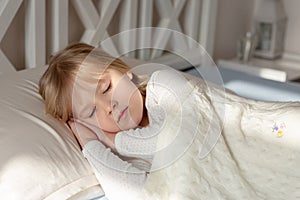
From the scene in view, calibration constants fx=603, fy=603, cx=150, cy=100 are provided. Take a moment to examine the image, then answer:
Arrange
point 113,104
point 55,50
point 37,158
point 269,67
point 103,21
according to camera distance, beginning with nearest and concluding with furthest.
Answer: point 37,158
point 113,104
point 55,50
point 103,21
point 269,67

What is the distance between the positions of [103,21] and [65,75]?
2.24 feet

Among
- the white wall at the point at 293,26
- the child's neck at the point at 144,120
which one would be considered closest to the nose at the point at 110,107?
the child's neck at the point at 144,120

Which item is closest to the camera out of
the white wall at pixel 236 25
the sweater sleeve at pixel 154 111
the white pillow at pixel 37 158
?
the white pillow at pixel 37 158

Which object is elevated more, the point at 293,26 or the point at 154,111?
the point at 154,111

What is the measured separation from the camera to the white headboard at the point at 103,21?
187cm

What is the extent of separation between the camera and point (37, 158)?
4.42 ft

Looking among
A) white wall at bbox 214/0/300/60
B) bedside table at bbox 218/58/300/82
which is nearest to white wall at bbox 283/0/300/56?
white wall at bbox 214/0/300/60


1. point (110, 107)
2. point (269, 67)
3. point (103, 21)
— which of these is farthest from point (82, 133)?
point (269, 67)

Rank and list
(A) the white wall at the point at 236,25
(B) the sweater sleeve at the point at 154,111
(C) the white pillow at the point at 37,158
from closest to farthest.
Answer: (C) the white pillow at the point at 37,158 < (B) the sweater sleeve at the point at 154,111 < (A) the white wall at the point at 236,25

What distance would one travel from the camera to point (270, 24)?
2867 millimetres

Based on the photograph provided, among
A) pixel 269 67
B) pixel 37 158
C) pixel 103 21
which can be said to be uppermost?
pixel 103 21

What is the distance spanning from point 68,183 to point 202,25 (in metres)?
1.49

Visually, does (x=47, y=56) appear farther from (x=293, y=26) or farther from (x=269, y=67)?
(x=293, y=26)

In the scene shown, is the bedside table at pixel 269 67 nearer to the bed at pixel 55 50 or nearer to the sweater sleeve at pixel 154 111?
the bed at pixel 55 50
